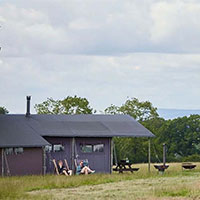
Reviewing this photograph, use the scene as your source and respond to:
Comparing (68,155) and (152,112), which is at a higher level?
(152,112)

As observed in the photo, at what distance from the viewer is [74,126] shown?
1496 inches

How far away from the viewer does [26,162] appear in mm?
34250

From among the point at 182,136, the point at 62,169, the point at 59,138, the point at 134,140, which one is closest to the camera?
the point at 62,169

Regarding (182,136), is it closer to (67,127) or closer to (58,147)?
(67,127)

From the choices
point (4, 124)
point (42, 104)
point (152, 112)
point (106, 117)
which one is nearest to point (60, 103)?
point (42, 104)

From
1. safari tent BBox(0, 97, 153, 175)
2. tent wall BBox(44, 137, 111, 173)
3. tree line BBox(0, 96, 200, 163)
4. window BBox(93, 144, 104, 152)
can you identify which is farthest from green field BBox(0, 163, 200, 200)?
tree line BBox(0, 96, 200, 163)

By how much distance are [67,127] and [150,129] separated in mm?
25123

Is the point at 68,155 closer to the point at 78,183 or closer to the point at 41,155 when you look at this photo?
the point at 41,155

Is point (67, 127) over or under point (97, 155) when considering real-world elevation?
over

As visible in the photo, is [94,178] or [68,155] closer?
[94,178]

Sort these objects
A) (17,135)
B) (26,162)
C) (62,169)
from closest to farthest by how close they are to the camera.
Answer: (26,162) → (17,135) → (62,169)

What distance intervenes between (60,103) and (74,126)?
21657 millimetres

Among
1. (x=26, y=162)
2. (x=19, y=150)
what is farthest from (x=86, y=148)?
(x=19, y=150)

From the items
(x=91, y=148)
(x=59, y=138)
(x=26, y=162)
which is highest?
(x=59, y=138)
